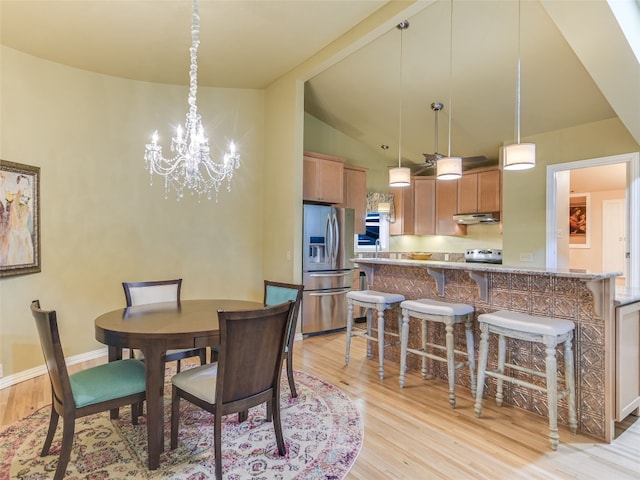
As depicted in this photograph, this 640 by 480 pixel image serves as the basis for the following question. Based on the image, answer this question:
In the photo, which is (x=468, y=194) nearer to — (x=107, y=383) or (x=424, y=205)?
(x=424, y=205)

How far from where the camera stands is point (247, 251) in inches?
190

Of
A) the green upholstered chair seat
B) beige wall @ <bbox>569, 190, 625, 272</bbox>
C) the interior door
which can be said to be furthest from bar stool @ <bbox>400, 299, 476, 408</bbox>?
beige wall @ <bbox>569, 190, 625, 272</bbox>

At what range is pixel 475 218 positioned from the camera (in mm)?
5820

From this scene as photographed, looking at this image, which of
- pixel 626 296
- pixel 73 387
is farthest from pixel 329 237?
pixel 73 387

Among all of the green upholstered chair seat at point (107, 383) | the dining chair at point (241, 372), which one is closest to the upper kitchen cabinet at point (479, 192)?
the dining chair at point (241, 372)

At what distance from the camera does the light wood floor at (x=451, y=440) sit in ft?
6.45

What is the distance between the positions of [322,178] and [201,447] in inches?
144

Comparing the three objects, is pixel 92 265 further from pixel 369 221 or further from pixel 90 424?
pixel 369 221

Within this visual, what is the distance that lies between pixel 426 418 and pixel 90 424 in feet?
7.71

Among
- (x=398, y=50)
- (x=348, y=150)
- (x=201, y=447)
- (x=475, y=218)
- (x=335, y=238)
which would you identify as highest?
(x=398, y=50)

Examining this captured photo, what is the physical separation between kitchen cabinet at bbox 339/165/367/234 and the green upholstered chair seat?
403 centimetres

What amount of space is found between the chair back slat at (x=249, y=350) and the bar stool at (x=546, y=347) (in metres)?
1.46

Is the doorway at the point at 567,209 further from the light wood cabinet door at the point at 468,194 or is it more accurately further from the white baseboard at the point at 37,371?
the white baseboard at the point at 37,371

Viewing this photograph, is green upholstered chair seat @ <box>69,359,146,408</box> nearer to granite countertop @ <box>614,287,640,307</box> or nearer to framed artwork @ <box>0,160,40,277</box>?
framed artwork @ <box>0,160,40,277</box>
